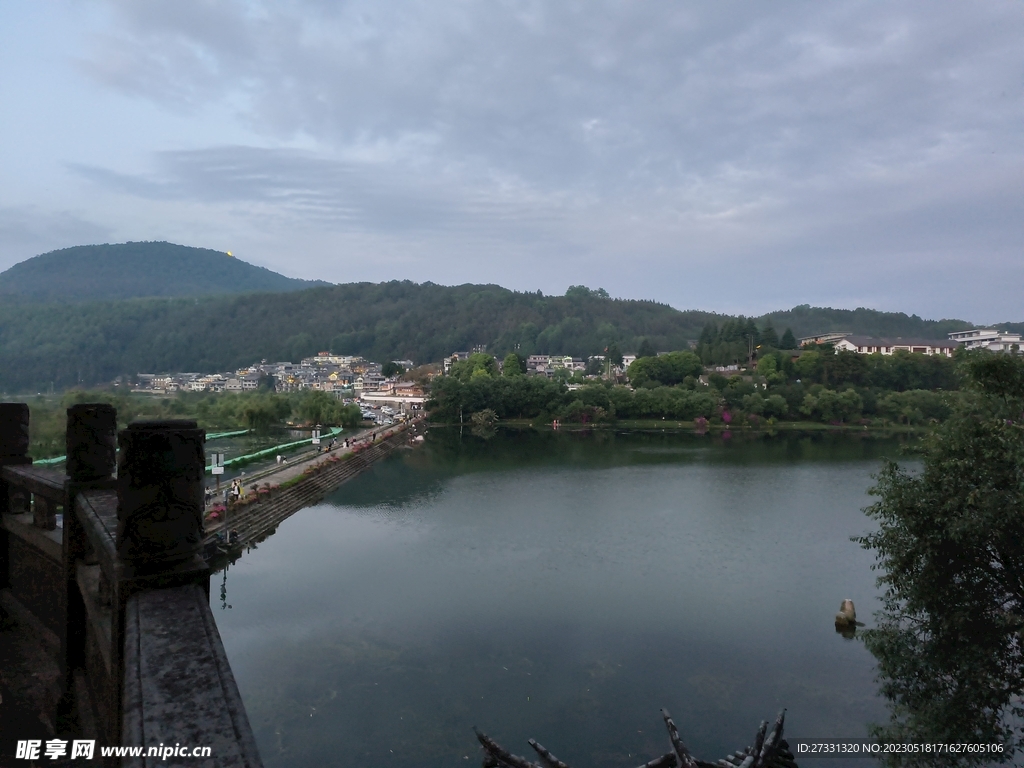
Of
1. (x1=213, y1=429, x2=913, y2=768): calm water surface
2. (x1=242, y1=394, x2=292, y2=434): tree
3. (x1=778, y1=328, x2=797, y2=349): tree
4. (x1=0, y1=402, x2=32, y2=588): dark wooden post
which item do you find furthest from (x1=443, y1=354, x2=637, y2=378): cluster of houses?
(x1=0, y1=402, x2=32, y2=588): dark wooden post

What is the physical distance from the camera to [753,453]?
30.2 m

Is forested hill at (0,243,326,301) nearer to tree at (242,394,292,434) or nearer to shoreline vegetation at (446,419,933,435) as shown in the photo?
tree at (242,394,292,434)

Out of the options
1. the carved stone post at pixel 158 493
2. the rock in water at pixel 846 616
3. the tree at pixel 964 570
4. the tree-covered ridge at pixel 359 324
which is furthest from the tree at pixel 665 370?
the carved stone post at pixel 158 493

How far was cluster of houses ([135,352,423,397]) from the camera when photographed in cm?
4146

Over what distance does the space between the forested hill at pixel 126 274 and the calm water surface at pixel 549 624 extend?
49.2 meters

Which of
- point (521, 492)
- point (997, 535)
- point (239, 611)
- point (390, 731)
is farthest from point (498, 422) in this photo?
point (997, 535)

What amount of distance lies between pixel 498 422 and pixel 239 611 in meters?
32.4

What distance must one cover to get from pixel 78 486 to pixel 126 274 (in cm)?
10693

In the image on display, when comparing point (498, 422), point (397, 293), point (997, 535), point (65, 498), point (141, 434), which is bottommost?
point (498, 422)

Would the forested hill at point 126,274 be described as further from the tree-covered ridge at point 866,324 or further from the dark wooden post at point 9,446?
the tree-covered ridge at point 866,324

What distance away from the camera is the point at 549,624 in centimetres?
1034

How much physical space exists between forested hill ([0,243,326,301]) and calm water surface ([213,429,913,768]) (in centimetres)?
4916

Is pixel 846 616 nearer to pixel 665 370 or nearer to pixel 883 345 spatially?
pixel 665 370

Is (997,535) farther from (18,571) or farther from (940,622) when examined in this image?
(18,571)
